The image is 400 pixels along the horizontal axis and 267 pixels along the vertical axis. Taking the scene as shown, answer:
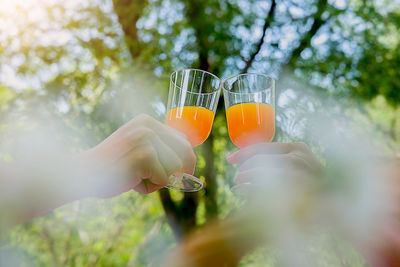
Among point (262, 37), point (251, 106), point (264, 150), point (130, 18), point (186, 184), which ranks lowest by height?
point (186, 184)

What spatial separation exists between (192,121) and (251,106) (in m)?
0.37

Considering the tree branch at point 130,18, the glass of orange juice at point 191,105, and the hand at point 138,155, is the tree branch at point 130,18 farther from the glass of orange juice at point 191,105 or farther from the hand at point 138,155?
the hand at point 138,155

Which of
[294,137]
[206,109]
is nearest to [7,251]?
[294,137]

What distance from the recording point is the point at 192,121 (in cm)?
182

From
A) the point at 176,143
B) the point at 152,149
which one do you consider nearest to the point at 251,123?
the point at 176,143

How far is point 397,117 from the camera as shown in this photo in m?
9.39

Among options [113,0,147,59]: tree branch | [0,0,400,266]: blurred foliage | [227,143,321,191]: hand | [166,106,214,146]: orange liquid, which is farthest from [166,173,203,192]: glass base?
[113,0,147,59]: tree branch

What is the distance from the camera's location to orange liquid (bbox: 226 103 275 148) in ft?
6.17

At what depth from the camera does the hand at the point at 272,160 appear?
131 centimetres

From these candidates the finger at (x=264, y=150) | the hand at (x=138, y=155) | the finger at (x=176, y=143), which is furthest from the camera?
the finger at (x=264, y=150)

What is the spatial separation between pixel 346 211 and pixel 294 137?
12.0 feet

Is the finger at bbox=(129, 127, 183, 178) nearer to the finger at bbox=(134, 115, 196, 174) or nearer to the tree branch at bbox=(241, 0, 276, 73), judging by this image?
the finger at bbox=(134, 115, 196, 174)

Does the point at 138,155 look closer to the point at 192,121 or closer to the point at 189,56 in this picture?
the point at 192,121

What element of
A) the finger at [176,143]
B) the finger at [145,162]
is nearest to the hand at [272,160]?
the finger at [176,143]
